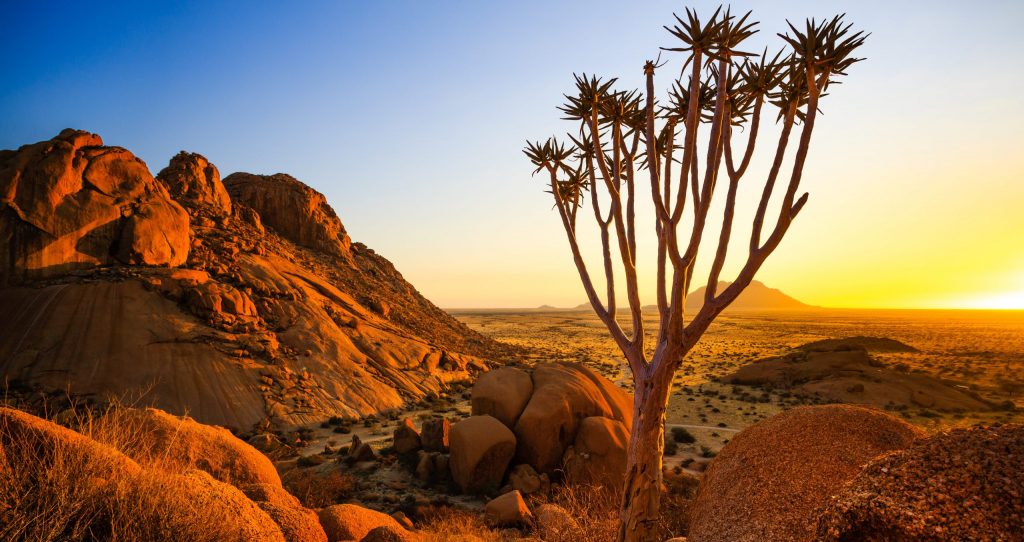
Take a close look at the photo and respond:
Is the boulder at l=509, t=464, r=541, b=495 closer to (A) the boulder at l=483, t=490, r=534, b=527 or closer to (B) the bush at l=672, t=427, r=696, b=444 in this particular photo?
(A) the boulder at l=483, t=490, r=534, b=527

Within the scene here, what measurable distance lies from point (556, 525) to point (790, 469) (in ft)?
13.1

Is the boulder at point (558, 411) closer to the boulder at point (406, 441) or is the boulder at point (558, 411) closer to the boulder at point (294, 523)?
the boulder at point (406, 441)

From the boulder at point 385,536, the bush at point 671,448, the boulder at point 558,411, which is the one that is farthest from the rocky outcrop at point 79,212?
the bush at point 671,448

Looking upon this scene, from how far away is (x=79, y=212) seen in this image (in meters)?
21.2

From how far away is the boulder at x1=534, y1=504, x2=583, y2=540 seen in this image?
7.22m

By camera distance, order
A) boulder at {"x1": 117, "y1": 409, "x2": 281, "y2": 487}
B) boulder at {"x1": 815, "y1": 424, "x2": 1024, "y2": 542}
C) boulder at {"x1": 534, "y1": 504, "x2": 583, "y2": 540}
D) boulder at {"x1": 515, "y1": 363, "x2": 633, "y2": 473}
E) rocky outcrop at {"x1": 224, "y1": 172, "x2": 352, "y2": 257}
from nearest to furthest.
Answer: boulder at {"x1": 815, "y1": 424, "x2": 1024, "y2": 542} → boulder at {"x1": 534, "y1": 504, "x2": 583, "y2": 540} → boulder at {"x1": 117, "y1": 409, "x2": 281, "y2": 487} → boulder at {"x1": 515, "y1": 363, "x2": 633, "y2": 473} → rocky outcrop at {"x1": 224, "y1": 172, "x2": 352, "y2": 257}

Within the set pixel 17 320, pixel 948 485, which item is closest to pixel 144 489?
pixel 948 485

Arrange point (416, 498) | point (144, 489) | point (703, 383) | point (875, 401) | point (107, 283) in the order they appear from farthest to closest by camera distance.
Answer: point (703, 383) → point (875, 401) → point (107, 283) → point (416, 498) → point (144, 489)

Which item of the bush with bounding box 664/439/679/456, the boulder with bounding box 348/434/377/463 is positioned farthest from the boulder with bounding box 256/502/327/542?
the bush with bounding box 664/439/679/456

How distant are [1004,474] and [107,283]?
27.6 m

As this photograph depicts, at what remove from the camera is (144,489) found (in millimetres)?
4152

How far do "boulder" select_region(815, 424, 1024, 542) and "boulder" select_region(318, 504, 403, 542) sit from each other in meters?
5.87

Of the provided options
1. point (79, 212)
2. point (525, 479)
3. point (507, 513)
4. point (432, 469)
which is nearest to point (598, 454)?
point (525, 479)

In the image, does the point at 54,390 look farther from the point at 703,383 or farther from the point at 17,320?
the point at 703,383
